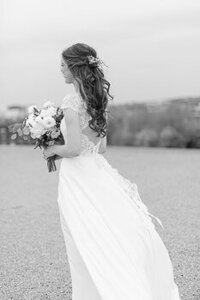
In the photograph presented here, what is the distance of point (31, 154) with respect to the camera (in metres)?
16.3

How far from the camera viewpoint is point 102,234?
12.6ft

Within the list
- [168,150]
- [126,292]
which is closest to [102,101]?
[126,292]

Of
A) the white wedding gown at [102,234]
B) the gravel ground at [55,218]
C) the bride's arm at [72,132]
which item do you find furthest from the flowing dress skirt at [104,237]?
the gravel ground at [55,218]

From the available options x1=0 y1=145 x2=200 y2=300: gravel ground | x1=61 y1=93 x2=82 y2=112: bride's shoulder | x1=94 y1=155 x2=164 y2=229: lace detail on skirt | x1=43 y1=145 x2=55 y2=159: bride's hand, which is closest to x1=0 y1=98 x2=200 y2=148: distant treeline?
x1=0 y1=145 x2=200 y2=300: gravel ground

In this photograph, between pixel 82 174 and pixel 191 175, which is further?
pixel 191 175

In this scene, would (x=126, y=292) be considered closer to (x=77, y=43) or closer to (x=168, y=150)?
(x=77, y=43)

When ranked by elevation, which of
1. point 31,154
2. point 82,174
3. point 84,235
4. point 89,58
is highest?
point 89,58

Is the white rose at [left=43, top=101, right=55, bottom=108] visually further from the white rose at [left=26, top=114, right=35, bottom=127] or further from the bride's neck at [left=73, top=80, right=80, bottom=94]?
the bride's neck at [left=73, top=80, right=80, bottom=94]

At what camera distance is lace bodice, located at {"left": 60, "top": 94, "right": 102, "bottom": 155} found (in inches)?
150

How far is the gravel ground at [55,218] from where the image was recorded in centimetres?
503

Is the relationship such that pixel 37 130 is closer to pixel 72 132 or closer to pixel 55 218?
pixel 72 132

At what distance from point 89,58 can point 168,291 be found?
5.25ft

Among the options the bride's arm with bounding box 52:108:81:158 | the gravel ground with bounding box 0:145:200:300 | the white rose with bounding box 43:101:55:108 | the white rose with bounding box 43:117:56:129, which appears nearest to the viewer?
the bride's arm with bounding box 52:108:81:158

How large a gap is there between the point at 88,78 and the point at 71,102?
18 cm
